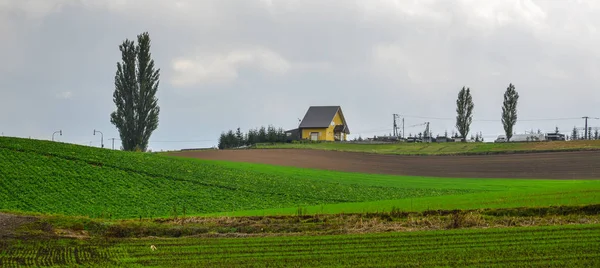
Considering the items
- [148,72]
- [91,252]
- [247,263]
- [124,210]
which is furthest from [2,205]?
[148,72]

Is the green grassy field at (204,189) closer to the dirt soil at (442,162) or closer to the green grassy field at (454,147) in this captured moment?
the dirt soil at (442,162)

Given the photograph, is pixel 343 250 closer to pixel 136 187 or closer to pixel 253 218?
pixel 253 218

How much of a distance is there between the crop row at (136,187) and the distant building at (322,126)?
47816 millimetres

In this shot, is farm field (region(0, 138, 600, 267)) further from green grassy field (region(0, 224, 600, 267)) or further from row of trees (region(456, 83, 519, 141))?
row of trees (region(456, 83, 519, 141))

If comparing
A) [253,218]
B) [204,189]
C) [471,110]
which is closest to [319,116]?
[471,110]

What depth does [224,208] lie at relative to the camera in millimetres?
33281

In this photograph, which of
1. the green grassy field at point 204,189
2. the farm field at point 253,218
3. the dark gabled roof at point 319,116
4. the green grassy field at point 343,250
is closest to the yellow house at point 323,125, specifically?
the dark gabled roof at point 319,116

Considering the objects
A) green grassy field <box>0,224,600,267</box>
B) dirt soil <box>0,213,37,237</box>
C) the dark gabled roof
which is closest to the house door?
the dark gabled roof

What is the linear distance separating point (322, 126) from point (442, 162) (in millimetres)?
34416

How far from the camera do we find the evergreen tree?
323 feet

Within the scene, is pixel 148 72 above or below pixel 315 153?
above

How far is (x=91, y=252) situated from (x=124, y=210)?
1377cm

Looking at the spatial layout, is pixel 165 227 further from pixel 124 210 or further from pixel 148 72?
pixel 148 72

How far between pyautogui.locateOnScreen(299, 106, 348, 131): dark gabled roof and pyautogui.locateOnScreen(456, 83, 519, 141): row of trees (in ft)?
59.0
